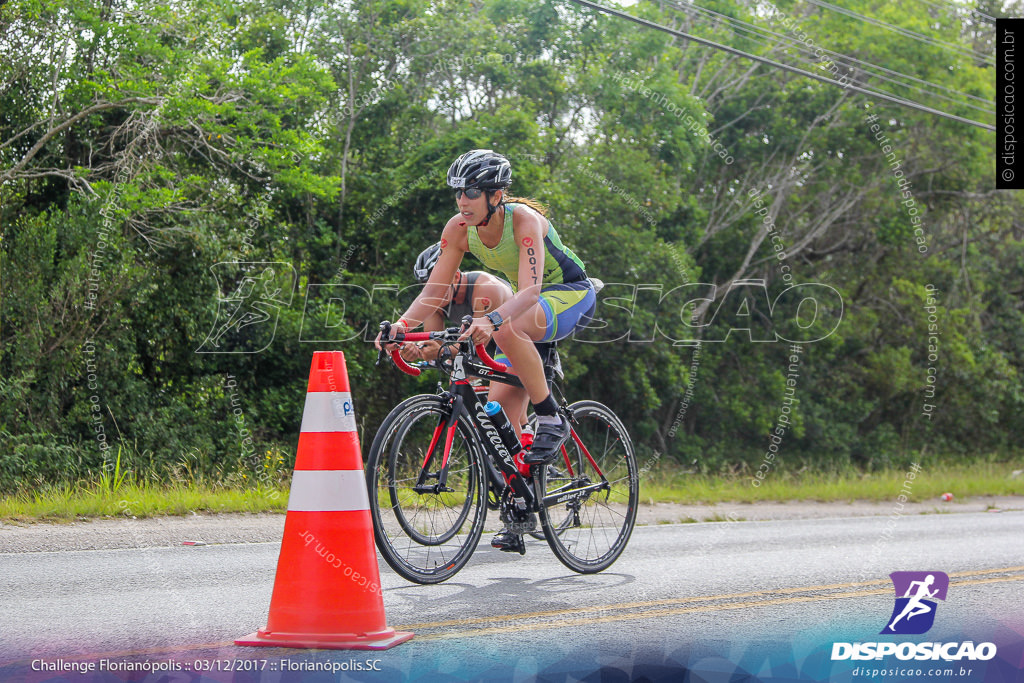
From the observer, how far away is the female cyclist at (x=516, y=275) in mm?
5051

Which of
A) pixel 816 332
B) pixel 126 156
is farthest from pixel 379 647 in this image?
pixel 816 332

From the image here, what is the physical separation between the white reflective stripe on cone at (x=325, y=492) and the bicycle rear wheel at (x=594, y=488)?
1946 millimetres

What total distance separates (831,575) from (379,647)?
348 centimetres

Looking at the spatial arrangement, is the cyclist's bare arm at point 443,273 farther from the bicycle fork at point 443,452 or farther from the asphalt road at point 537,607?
the asphalt road at point 537,607

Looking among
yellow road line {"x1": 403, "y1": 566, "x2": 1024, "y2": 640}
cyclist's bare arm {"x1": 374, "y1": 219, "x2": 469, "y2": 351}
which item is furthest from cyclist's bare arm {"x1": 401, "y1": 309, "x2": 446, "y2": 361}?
yellow road line {"x1": 403, "y1": 566, "x2": 1024, "y2": 640}

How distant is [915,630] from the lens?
456 cm

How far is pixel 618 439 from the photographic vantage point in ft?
20.4

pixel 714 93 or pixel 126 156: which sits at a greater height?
pixel 714 93

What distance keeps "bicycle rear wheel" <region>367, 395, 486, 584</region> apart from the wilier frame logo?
406 inches

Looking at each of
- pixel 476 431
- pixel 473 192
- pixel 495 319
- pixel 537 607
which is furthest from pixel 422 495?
pixel 473 192

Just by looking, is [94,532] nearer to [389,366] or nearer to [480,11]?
[389,366]

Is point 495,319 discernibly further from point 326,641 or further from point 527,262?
point 326,641

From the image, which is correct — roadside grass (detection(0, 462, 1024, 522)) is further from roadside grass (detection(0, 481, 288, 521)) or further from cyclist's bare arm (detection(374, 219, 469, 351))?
cyclist's bare arm (detection(374, 219, 469, 351))

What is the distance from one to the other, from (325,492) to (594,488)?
247 centimetres
